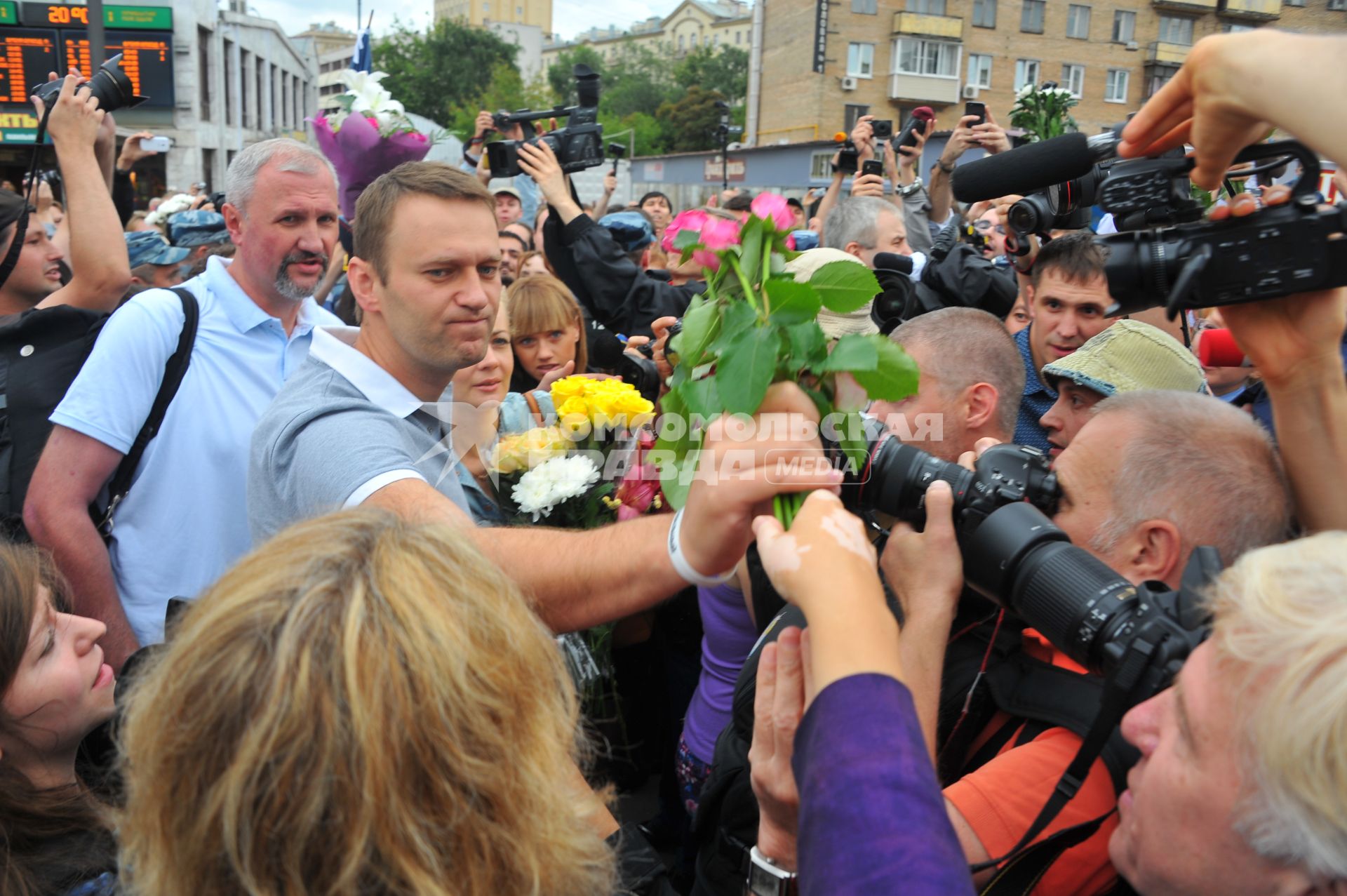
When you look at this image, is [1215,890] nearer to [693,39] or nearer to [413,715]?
[413,715]

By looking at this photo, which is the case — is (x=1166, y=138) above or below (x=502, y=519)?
above

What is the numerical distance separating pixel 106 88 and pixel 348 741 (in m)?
3.64

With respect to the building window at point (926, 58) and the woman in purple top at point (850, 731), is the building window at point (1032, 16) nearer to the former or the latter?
the building window at point (926, 58)

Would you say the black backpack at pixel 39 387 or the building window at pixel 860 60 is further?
the building window at pixel 860 60

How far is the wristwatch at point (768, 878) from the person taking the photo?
4.85 ft

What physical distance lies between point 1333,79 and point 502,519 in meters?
2.36

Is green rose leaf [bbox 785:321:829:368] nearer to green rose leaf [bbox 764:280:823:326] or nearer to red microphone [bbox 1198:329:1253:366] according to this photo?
green rose leaf [bbox 764:280:823:326]

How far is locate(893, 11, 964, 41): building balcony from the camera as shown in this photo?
4384 centimetres

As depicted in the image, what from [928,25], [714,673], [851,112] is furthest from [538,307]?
[928,25]

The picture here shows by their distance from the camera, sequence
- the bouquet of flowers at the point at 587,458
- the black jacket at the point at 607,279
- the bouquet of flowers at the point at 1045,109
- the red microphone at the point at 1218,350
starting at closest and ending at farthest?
the bouquet of flowers at the point at 587,458 → the red microphone at the point at 1218,350 → the black jacket at the point at 607,279 → the bouquet of flowers at the point at 1045,109

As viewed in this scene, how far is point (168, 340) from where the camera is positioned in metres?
2.87

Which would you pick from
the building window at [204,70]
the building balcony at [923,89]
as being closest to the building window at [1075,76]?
the building balcony at [923,89]

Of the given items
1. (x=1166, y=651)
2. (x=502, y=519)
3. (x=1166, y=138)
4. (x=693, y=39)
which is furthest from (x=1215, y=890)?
(x=693, y=39)

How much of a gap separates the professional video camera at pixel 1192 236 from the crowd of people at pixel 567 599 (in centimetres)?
7
